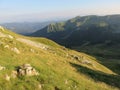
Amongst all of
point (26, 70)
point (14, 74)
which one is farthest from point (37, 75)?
point (14, 74)

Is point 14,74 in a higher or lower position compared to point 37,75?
higher

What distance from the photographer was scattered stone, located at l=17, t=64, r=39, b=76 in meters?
35.0

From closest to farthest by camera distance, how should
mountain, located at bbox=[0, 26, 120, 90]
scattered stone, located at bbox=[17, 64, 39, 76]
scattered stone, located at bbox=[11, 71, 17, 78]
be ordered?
mountain, located at bbox=[0, 26, 120, 90] → scattered stone, located at bbox=[11, 71, 17, 78] → scattered stone, located at bbox=[17, 64, 39, 76]

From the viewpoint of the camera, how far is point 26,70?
115 ft

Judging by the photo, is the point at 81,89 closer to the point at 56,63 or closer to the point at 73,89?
the point at 73,89

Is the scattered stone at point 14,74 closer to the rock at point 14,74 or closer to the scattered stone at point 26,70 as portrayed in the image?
the rock at point 14,74

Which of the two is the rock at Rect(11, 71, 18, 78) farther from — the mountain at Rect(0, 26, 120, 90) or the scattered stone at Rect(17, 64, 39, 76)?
the scattered stone at Rect(17, 64, 39, 76)

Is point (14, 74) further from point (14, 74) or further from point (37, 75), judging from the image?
point (37, 75)

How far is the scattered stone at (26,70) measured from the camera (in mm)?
35000

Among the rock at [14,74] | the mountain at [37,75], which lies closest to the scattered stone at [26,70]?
Result: the mountain at [37,75]

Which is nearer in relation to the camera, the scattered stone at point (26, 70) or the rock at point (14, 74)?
the rock at point (14, 74)

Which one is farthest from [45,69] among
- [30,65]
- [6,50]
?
[6,50]

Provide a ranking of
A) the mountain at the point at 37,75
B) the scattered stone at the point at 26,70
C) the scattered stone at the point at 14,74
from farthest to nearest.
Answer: the scattered stone at the point at 26,70 → the scattered stone at the point at 14,74 → the mountain at the point at 37,75

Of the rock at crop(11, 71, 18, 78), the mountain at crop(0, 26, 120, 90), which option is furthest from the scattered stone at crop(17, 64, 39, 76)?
the rock at crop(11, 71, 18, 78)
